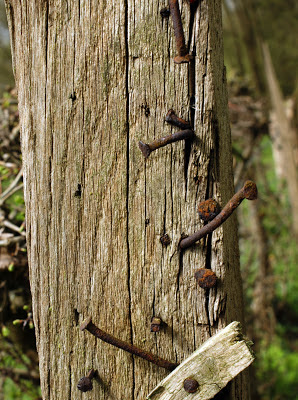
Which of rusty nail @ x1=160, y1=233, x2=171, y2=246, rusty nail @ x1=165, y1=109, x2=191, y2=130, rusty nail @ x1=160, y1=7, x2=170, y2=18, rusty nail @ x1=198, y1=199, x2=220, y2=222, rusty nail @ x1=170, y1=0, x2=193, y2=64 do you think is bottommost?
rusty nail @ x1=160, y1=233, x2=171, y2=246

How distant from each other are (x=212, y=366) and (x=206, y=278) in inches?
10.6

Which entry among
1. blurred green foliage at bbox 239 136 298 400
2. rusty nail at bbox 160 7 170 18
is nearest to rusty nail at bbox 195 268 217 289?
rusty nail at bbox 160 7 170 18

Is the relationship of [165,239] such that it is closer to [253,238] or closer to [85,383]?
[85,383]

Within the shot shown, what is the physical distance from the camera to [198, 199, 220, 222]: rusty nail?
1106 mm

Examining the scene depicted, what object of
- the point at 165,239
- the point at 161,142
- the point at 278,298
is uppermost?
the point at 161,142

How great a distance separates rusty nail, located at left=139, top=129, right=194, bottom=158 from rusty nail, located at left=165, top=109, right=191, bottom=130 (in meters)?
0.03

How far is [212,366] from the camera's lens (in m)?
1.07

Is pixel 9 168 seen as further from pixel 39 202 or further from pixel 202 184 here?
pixel 202 184

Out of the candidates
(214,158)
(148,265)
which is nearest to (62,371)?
(148,265)

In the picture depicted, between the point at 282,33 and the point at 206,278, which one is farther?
the point at 282,33

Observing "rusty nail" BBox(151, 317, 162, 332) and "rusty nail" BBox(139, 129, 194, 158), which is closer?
"rusty nail" BBox(139, 129, 194, 158)

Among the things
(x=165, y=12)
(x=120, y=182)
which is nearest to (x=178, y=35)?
(x=165, y=12)

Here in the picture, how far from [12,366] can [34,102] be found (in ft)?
6.87

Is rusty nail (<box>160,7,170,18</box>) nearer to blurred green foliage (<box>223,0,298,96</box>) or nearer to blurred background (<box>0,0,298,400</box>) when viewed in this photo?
blurred background (<box>0,0,298,400</box>)
